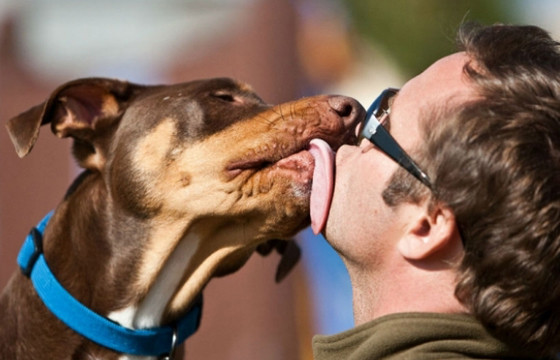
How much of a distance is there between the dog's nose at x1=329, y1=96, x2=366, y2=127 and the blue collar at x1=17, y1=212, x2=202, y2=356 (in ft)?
4.14

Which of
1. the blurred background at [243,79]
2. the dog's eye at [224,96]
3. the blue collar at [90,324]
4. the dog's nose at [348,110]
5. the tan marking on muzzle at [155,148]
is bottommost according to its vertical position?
the blurred background at [243,79]

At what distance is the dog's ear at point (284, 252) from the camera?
4.83 meters

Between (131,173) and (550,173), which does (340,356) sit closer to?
(550,173)

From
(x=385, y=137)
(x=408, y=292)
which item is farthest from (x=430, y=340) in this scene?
(x=385, y=137)

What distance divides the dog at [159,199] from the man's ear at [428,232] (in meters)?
0.89

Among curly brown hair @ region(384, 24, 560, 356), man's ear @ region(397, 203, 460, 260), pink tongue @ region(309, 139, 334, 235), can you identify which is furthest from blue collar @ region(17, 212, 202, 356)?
curly brown hair @ region(384, 24, 560, 356)

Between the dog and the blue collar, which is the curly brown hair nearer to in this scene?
the dog

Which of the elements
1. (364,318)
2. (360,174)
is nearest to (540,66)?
(360,174)

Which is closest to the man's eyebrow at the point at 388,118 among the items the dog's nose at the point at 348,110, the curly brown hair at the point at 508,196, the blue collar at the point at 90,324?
the curly brown hair at the point at 508,196

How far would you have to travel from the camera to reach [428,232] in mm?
3113

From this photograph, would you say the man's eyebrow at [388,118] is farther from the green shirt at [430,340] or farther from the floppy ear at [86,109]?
the floppy ear at [86,109]

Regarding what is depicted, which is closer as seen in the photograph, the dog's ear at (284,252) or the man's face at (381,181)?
the man's face at (381,181)

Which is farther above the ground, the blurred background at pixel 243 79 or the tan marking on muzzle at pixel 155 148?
the tan marking on muzzle at pixel 155 148

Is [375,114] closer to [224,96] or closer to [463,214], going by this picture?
[463,214]
